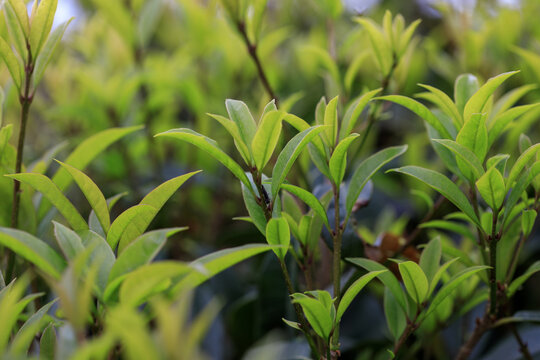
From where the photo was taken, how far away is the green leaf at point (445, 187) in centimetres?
61

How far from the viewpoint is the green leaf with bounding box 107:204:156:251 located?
0.54m

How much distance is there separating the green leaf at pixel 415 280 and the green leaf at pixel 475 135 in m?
0.15

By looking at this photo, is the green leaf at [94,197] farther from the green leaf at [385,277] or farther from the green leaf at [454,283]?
the green leaf at [454,283]

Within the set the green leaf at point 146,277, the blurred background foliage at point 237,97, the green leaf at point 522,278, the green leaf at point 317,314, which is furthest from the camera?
the blurred background foliage at point 237,97

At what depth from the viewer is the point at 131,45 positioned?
1175mm

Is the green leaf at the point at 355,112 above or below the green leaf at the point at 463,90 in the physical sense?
above

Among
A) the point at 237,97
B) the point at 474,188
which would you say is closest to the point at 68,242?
the point at 474,188

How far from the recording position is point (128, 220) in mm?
551

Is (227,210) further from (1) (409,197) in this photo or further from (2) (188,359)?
(2) (188,359)

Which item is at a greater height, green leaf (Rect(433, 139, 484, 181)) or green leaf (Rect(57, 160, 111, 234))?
green leaf (Rect(57, 160, 111, 234))

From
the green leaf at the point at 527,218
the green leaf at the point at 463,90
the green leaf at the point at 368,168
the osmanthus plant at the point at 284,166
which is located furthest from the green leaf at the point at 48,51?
the green leaf at the point at 527,218

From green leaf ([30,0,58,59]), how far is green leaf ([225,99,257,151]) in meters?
0.26

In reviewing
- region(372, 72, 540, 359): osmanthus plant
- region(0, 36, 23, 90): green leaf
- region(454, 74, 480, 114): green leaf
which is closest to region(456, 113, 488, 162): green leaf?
region(372, 72, 540, 359): osmanthus plant

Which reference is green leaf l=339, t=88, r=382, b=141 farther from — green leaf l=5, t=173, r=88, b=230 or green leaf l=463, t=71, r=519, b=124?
green leaf l=5, t=173, r=88, b=230
